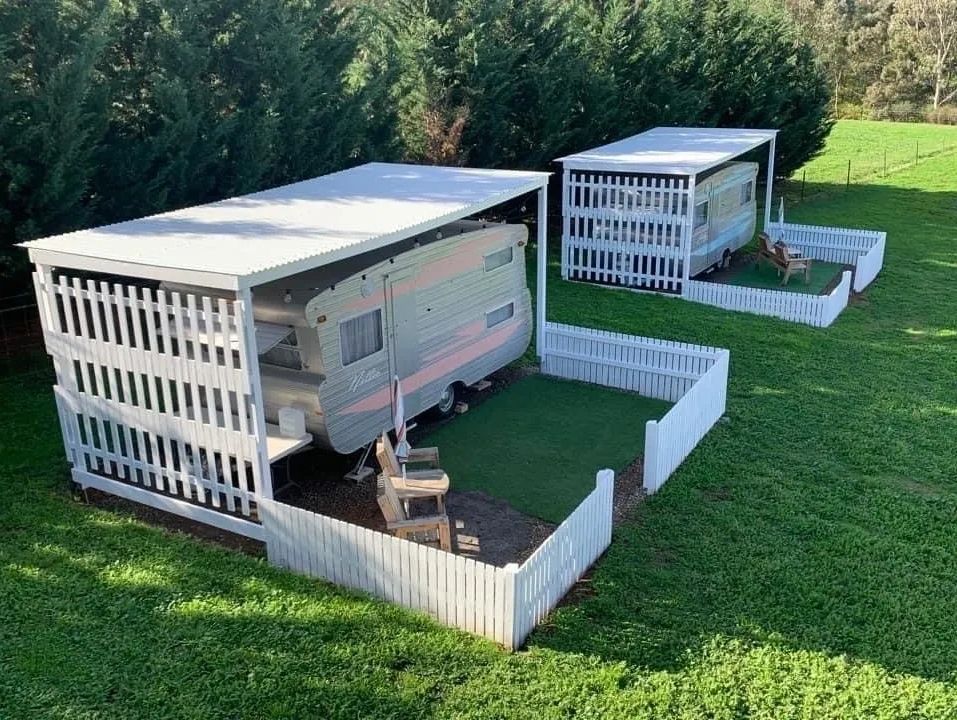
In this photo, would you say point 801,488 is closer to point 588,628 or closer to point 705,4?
point 588,628

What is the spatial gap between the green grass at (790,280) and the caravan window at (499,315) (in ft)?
28.5

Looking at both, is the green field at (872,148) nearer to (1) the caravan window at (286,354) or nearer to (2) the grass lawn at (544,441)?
(2) the grass lawn at (544,441)

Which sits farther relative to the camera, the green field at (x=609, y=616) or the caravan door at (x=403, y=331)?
the caravan door at (x=403, y=331)

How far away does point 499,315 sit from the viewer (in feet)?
42.7

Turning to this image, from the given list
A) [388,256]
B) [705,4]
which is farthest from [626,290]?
[705,4]

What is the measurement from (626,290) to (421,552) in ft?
41.3

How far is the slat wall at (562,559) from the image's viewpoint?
7227mm

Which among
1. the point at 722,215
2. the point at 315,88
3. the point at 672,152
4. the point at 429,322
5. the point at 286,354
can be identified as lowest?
the point at 722,215

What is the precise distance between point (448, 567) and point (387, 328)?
13.2ft

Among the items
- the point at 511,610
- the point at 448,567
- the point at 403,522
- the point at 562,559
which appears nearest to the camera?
the point at 511,610

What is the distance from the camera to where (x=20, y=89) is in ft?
38.7

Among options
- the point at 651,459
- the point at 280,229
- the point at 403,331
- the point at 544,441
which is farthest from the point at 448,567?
the point at 280,229

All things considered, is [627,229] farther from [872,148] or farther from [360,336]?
[872,148]

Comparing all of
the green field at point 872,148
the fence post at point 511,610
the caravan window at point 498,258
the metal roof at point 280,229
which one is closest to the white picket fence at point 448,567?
the fence post at point 511,610
